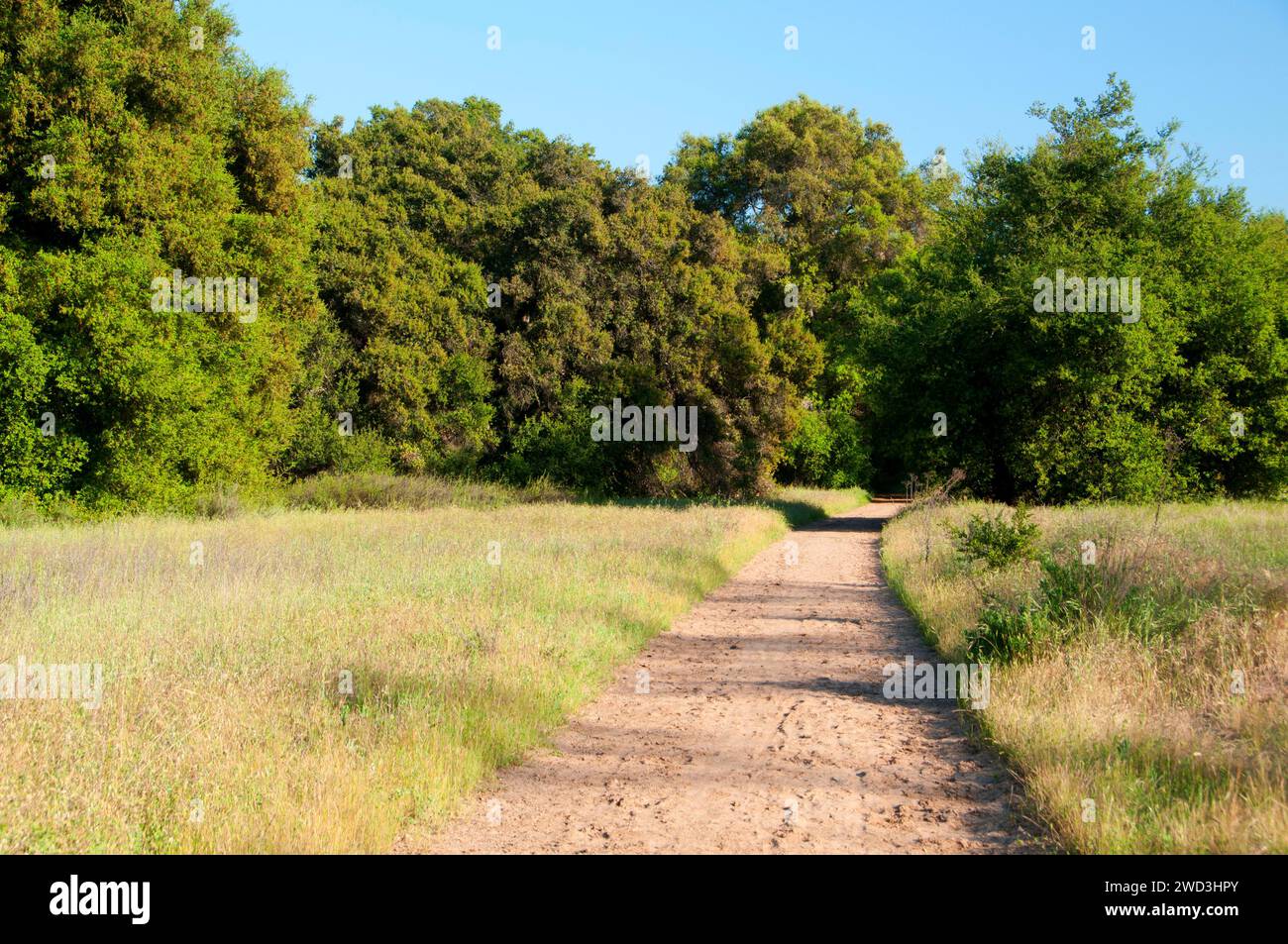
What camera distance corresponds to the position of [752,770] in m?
6.38

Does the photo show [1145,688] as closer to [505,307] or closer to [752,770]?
[752,770]

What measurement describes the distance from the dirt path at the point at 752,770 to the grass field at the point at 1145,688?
492mm

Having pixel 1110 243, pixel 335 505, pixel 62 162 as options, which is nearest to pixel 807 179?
pixel 1110 243

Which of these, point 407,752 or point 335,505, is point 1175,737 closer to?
point 407,752

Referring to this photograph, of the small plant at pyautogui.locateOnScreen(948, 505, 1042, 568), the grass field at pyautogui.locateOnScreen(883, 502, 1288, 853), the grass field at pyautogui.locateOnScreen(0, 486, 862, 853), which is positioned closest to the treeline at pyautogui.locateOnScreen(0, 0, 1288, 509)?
the grass field at pyautogui.locateOnScreen(0, 486, 862, 853)

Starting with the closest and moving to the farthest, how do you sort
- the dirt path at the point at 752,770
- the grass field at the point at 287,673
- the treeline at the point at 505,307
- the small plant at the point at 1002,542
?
the grass field at the point at 287,673, the dirt path at the point at 752,770, the small plant at the point at 1002,542, the treeline at the point at 505,307

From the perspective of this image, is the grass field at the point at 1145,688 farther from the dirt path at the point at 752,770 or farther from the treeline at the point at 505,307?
the treeline at the point at 505,307

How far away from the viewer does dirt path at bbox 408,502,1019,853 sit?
17.0 feet

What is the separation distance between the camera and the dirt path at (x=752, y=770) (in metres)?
5.18

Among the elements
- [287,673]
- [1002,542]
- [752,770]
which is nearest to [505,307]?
[1002,542]

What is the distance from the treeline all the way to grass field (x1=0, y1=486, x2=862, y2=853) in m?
8.40

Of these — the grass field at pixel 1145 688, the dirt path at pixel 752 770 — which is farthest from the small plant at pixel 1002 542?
the dirt path at pixel 752 770

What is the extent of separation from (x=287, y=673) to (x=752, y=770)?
379 cm

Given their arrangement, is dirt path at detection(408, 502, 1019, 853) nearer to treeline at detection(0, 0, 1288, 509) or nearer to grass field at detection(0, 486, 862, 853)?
grass field at detection(0, 486, 862, 853)
